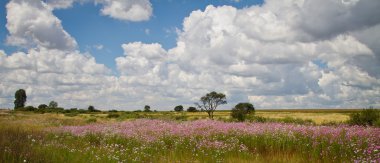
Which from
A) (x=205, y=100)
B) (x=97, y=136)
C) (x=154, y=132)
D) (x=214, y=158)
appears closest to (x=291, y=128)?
(x=214, y=158)

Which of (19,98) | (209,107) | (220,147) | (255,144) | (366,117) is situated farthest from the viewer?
(19,98)

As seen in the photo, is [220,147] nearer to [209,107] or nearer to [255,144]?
[255,144]

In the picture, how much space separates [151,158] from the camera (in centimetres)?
1003

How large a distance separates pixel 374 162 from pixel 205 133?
7.67 metres

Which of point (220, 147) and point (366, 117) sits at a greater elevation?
point (366, 117)

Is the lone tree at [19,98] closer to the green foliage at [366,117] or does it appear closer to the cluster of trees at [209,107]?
the cluster of trees at [209,107]

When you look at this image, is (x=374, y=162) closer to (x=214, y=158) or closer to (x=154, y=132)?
(x=214, y=158)

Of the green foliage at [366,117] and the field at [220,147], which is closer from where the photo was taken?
the field at [220,147]

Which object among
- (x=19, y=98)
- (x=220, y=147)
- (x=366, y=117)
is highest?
(x=19, y=98)

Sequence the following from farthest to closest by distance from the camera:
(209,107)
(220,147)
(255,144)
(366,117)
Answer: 1. (209,107)
2. (366,117)
3. (255,144)
4. (220,147)

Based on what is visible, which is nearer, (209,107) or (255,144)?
(255,144)

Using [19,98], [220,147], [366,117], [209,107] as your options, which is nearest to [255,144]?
[220,147]

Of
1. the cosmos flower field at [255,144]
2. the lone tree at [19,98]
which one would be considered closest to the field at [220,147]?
the cosmos flower field at [255,144]

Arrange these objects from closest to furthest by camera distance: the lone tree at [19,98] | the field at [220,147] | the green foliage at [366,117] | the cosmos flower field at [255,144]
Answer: the field at [220,147] < the cosmos flower field at [255,144] < the green foliage at [366,117] < the lone tree at [19,98]
